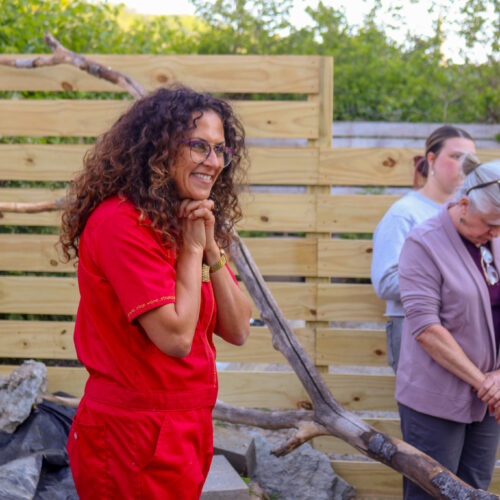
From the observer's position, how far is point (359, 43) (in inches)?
356

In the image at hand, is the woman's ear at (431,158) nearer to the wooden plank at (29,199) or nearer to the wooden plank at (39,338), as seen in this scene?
the wooden plank at (29,199)

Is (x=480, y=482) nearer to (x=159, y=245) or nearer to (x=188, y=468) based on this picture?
(x=188, y=468)

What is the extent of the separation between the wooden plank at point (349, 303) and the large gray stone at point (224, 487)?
1121 millimetres

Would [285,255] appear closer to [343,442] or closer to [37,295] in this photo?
[343,442]

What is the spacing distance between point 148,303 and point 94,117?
2.66m

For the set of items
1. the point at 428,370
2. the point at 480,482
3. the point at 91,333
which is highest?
the point at 91,333

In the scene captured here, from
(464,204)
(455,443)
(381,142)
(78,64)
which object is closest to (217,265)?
(464,204)

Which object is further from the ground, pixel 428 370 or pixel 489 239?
pixel 489 239

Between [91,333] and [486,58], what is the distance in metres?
7.86

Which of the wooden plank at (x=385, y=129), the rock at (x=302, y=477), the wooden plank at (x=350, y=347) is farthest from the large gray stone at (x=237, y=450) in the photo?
the wooden plank at (x=385, y=129)

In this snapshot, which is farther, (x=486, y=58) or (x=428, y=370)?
(x=486, y=58)

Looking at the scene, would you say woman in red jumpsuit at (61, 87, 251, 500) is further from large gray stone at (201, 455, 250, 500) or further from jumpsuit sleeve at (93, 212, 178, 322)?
large gray stone at (201, 455, 250, 500)

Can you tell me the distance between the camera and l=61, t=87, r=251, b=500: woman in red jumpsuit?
1877 millimetres

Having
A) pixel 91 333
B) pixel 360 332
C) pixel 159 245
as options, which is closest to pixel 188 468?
A: pixel 91 333
